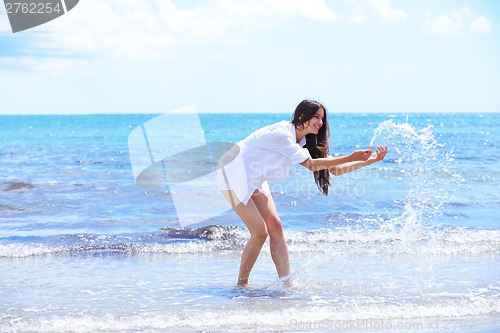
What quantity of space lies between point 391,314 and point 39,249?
5390 millimetres

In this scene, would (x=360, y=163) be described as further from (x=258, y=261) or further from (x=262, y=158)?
(x=258, y=261)

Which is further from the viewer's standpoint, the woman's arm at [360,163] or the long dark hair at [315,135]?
the long dark hair at [315,135]

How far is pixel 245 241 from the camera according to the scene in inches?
402

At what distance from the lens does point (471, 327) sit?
566cm

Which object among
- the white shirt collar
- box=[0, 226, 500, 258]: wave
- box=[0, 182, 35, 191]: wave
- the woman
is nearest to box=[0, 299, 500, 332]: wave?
the woman

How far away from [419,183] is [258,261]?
1006 centimetres

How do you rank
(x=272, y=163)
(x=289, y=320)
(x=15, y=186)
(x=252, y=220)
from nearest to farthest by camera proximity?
1. (x=289, y=320)
2. (x=272, y=163)
3. (x=252, y=220)
4. (x=15, y=186)

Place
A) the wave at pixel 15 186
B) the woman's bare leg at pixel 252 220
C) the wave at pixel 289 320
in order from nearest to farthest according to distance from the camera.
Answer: the wave at pixel 289 320, the woman's bare leg at pixel 252 220, the wave at pixel 15 186

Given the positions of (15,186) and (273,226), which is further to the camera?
(15,186)

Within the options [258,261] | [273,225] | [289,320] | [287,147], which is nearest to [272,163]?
[287,147]

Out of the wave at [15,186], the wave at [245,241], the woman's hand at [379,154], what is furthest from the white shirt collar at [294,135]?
the wave at [15,186]

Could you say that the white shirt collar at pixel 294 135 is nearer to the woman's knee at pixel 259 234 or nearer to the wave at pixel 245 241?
the woman's knee at pixel 259 234

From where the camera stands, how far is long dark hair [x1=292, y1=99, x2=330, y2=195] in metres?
6.50

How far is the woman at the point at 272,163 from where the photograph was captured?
251 inches
